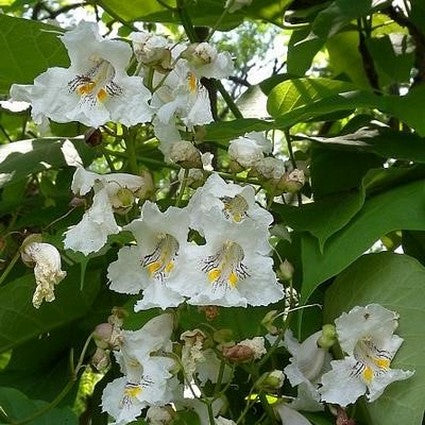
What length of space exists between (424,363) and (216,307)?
0.17m

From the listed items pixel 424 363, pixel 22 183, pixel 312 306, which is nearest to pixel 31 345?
pixel 22 183

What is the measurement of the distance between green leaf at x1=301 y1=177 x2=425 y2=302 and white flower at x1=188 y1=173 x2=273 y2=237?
69mm

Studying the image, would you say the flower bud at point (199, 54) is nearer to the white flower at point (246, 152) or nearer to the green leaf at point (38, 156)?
the white flower at point (246, 152)

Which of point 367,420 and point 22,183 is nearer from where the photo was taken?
point 367,420

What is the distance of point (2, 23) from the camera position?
3.00 ft

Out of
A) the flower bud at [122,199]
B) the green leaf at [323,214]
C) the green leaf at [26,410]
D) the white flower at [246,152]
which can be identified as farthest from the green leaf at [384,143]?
the green leaf at [26,410]

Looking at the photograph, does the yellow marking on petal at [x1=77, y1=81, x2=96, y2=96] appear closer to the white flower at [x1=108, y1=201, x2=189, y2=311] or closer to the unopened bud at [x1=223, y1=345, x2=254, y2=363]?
the white flower at [x1=108, y1=201, x2=189, y2=311]

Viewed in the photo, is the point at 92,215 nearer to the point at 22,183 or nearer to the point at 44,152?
the point at 44,152

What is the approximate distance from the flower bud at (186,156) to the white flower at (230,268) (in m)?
0.06

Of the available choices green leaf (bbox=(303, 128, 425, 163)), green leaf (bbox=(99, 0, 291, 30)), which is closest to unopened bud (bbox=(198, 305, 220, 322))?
green leaf (bbox=(303, 128, 425, 163))

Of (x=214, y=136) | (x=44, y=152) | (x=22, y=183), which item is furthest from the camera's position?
(x=22, y=183)

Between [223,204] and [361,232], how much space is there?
125 mm

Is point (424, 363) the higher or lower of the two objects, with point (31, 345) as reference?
higher

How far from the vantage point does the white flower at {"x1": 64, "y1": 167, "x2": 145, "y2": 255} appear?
0.75 meters
